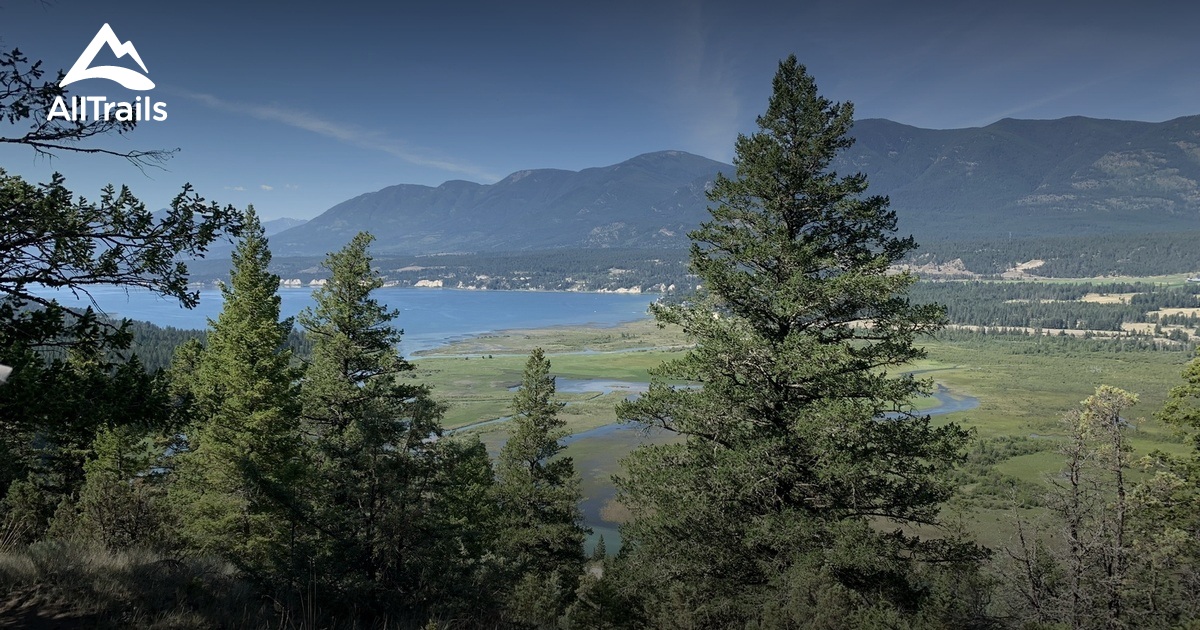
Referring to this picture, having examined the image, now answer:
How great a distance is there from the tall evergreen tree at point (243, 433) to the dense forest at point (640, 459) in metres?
0.08

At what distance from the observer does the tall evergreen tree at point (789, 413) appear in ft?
30.9

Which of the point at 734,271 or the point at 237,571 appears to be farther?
the point at 734,271

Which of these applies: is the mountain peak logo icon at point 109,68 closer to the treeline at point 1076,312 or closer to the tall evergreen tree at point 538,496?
the tall evergreen tree at point 538,496

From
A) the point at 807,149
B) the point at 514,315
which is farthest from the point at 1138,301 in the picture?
the point at 807,149

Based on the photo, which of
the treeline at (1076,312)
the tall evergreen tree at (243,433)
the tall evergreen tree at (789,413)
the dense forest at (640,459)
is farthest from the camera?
the treeline at (1076,312)

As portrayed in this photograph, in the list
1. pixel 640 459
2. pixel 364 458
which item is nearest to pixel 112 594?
pixel 364 458

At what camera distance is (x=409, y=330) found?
497ft

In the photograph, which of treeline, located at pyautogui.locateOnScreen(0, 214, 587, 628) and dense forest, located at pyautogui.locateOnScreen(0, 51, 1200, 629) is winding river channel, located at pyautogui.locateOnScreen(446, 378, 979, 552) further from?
dense forest, located at pyautogui.locateOnScreen(0, 51, 1200, 629)

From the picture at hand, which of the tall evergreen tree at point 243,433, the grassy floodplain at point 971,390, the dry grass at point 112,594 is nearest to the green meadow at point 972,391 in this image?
the grassy floodplain at point 971,390

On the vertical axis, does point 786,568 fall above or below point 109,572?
below

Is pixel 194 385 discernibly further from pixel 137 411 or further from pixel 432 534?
pixel 137 411

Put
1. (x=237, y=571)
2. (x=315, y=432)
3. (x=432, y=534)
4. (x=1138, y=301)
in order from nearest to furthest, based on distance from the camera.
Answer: (x=237, y=571)
(x=432, y=534)
(x=315, y=432)
(x=1138, y=301)

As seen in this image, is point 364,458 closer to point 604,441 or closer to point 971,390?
point 604,441

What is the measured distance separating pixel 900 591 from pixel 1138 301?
765 feet
